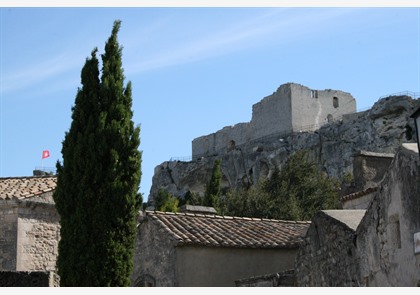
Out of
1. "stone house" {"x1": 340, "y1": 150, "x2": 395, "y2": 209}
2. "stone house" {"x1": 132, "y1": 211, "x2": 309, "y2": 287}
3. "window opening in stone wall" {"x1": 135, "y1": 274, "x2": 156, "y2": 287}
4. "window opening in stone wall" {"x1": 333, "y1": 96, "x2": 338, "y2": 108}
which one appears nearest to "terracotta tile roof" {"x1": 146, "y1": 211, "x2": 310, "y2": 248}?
"stone house" {"x1": 132, "y1": 211, "x2": 309, "y2": 287}

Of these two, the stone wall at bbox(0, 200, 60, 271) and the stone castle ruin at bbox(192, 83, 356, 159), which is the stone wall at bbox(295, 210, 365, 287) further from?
the stone castle ruin at bbox(192, 83, 356, 159)

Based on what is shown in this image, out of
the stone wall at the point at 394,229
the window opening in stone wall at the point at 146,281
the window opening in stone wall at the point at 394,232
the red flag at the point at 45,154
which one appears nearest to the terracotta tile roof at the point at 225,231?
the window opening in stone wall at the point at 146,281

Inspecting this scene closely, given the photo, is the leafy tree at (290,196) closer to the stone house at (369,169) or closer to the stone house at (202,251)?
the stone house at (369,169)

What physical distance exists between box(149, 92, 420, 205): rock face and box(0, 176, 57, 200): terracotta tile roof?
3349cm

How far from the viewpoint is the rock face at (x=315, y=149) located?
59.0 meters

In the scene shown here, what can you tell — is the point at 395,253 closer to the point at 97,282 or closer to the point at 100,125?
the point at 97,282

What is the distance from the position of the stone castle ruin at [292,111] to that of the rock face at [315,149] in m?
2.33

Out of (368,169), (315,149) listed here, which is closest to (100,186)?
(368,169)

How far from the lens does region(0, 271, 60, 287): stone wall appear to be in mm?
9422

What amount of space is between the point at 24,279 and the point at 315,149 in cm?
5621

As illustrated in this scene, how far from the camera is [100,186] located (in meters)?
16.6

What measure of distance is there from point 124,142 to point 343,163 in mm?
45765

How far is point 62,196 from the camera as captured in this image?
16750 mm
